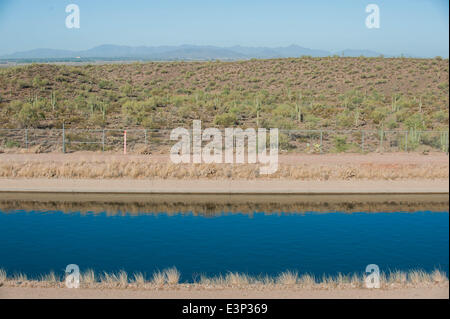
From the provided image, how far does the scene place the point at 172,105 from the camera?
181 feet

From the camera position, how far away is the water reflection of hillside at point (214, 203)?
21345 millimetres

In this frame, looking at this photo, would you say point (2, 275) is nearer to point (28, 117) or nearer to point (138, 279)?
point (138, 279)

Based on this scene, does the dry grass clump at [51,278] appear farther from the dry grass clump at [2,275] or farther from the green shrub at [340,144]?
the green shrub at [340,144]

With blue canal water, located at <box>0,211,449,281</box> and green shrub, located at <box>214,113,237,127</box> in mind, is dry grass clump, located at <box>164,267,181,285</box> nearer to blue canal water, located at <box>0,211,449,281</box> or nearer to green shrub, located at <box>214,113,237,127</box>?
blue canal water, located at <box>0,211,449,281</box>

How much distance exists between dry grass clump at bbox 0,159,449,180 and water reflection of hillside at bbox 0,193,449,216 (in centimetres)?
312

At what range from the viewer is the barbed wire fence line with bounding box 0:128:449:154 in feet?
119

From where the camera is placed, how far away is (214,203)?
22.4 metres

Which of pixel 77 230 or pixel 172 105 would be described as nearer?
pixel 77 230

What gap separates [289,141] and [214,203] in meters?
17.6

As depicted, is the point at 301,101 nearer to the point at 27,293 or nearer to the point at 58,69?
the point at 58,69

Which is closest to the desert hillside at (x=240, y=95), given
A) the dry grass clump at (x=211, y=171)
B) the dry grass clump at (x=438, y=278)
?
the dry grass clump at (x=211, y=171)

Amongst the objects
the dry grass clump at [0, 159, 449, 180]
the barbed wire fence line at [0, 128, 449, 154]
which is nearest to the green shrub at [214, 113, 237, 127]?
the barbed wire fence line at [0, 128, 449, 154]

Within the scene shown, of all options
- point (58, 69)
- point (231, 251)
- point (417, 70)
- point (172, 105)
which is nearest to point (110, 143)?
point (172, 105)
